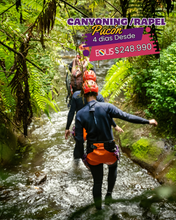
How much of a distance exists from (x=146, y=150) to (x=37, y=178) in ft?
8.17

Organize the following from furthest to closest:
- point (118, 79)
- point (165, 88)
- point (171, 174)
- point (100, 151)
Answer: point (118, 79) → point (165, 88) → point (171, 174) → point (100, 151)

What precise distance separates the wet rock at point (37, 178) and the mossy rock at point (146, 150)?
2164mm

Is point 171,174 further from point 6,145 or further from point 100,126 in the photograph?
point 6,145

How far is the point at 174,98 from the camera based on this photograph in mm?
4301

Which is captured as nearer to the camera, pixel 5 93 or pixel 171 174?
pixel 5 93

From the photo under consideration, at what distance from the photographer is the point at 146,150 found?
455 centimetres

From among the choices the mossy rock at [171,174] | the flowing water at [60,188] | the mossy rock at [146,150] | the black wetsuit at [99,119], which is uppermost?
the black wetsuit at [99,119]

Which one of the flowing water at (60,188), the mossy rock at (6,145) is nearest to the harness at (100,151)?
the flowing water at (60,188)

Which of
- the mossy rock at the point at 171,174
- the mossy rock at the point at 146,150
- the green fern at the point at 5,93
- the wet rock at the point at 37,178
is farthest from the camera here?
the mossy rock at the point at 146,150

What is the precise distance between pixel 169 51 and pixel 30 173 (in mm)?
4446

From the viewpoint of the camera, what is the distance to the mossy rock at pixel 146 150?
4.35 m

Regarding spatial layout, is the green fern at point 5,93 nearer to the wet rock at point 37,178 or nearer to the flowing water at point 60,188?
the flowing water at point 60,188

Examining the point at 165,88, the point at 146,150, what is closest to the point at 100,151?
the point at 146,150

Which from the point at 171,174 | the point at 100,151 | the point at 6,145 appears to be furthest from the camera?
the point at 6,145
